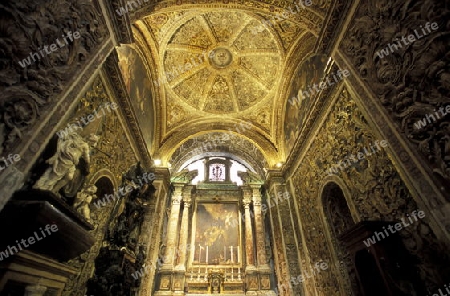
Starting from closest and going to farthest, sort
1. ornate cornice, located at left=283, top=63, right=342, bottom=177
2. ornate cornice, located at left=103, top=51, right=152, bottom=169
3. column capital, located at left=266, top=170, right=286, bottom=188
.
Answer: ornate cornice, located at left=103, top=51, right=152, bottom=169 < ornate cornice, located at left=283, top=63, right=342, bottom=177 < column capital, located at left=266, top=170, right=286, bottom=188

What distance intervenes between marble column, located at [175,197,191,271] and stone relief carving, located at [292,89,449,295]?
5086 mm

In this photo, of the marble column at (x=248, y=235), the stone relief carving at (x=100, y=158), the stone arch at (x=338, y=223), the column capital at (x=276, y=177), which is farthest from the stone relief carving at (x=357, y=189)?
the stone relief carving at (x=100, y=158)

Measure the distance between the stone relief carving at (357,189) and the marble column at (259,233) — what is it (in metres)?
2.59

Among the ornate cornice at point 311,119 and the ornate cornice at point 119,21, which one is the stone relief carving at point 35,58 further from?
the ornate cornice at point 311,119

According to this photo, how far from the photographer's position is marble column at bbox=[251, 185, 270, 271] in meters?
9.04

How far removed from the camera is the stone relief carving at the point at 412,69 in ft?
8.79

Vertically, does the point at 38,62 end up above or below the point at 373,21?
below

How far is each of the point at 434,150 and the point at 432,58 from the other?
120cm

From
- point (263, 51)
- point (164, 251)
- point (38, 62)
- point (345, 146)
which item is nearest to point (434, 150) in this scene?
point (345, 146)

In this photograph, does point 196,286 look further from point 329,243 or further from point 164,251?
point 329,243

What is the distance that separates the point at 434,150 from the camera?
275 cm

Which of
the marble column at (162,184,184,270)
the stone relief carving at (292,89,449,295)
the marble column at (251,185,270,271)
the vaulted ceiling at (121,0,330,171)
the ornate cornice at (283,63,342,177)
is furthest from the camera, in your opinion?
A: the marble column at (251,185,270,271)

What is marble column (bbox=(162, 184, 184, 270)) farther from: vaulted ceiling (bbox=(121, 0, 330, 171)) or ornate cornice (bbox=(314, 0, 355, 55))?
ornate cornice (bbox=(314, 0, 355, 55))

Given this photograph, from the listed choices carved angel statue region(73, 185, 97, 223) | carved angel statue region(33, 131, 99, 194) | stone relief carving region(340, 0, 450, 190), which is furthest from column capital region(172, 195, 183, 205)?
stone relief carving region(340, 0, 450, 190)
